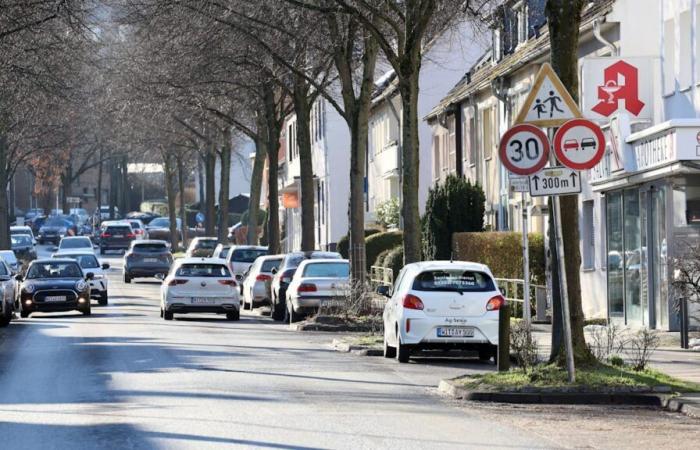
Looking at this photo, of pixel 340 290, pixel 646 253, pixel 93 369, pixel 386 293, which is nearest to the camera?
pixel 93 369

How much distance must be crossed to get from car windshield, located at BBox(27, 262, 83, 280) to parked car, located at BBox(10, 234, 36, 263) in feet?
108

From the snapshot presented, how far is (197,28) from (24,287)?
26.4 ft

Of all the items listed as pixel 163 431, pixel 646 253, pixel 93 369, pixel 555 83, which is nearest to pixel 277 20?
pixel 646 253

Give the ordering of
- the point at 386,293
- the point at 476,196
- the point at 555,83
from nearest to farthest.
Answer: the point at 555,83 < the point at 386,293 < the point at 476,196

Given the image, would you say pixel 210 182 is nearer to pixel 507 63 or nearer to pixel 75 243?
pixel 75 243

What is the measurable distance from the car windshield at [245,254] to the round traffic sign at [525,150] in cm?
3394

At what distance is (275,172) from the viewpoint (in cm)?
4941

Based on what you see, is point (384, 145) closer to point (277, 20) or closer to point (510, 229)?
point (510, 229)

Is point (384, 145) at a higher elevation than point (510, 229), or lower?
higher

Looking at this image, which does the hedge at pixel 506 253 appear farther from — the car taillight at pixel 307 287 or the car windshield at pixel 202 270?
the car windshield at pixel 202 270

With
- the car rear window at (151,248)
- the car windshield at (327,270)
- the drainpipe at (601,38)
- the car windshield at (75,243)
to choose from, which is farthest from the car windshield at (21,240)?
the drainpipe at (601,38)

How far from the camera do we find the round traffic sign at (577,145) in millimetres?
16578

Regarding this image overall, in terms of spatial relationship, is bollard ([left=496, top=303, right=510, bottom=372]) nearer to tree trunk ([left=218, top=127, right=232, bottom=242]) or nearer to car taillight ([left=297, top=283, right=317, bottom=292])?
car taillight ([left=297, top=283, right=317, bottom=292])

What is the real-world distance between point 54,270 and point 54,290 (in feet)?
4.22
